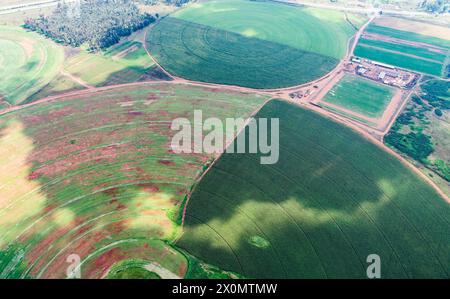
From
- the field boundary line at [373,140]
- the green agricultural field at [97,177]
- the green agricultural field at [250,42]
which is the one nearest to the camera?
the green agricultural field at [97,177]

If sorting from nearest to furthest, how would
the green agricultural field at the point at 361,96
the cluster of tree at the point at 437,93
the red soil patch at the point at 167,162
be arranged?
the red soil patch at the point at 167,162 < the green agricultural field at the point at 361,96 < the cluster of tree at the point at 437,93

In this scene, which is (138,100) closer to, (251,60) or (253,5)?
(251,60)

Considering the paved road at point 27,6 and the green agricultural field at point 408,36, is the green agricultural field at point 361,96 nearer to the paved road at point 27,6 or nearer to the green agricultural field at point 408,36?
the green agricultural field at point 408,36

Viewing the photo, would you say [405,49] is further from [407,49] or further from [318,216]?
[318,216]

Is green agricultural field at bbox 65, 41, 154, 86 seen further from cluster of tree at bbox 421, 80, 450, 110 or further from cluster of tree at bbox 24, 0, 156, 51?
cluster of tree at bbox 421, 80, 450, 110

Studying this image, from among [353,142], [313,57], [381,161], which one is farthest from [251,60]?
[381,161]

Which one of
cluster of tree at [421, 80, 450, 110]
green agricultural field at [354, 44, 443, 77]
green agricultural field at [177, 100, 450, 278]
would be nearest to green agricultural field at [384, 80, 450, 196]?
cluster of tree at [421, 80, 450, 110]

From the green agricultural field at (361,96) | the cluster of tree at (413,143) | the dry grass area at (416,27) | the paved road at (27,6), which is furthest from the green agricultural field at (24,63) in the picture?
the dry grass area at (416,27)
